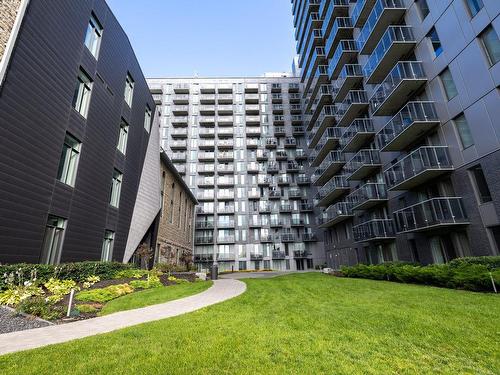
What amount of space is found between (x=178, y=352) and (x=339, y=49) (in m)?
33.7

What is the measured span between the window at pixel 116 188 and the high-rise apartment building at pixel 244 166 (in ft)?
108

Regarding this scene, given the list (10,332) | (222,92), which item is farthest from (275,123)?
(10,332)

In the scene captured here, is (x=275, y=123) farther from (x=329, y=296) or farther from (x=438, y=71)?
(x=329, y=296)

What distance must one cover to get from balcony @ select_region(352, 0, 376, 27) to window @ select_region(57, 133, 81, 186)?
2721cm

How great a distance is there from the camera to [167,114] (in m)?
60.8

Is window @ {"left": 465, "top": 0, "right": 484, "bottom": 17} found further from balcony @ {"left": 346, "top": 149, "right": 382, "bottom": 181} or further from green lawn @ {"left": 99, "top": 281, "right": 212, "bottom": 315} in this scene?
green lawn @ {"left": 99, "top": 281, "right": 212, "bottom": 315}

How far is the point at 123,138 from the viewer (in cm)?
2192

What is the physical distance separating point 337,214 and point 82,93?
86.9ft

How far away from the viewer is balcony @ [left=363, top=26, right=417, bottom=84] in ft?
64.8

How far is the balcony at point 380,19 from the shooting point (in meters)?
21.0

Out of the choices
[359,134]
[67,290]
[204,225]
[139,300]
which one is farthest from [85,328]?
[204,225]

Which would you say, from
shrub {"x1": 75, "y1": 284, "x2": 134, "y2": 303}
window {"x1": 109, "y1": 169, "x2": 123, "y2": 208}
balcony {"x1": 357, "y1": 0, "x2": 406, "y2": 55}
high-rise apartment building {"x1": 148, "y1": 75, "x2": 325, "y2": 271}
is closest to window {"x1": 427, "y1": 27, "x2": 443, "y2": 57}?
balcony {"x1": 357, "y1": 0, "x2": 406, "y2": 55}

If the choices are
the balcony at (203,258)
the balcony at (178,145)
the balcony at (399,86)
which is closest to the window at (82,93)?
the balcony at (399,86)

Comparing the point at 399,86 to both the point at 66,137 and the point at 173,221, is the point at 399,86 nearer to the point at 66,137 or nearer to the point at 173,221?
the point at 66,137
